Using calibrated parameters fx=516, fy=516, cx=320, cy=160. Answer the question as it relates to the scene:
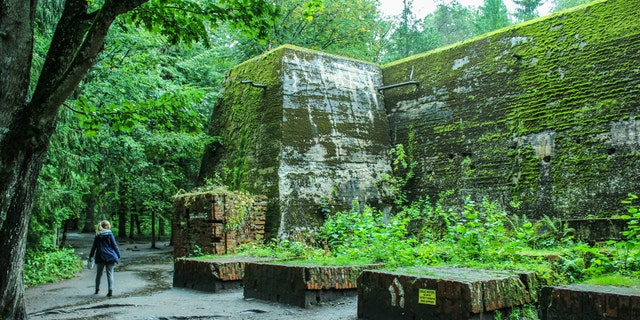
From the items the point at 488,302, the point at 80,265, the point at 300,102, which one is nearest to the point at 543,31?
the point at 300,102

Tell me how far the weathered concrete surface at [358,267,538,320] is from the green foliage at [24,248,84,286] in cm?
925

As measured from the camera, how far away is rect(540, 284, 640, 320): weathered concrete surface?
3479mm

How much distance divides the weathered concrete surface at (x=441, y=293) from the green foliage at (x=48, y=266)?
925cm

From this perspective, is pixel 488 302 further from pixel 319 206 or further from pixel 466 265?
pixel 319 206

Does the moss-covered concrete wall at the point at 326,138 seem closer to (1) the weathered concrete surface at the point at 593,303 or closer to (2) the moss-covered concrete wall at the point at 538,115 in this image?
(2) the moss-covered concrete wall at the point at 538,115

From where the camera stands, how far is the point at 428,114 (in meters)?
14.1

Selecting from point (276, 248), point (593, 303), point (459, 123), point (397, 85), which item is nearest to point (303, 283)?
point (593, 303)

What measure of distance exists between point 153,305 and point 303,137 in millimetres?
6577

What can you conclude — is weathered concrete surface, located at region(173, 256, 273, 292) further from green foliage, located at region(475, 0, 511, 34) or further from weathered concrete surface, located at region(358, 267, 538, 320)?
green foliage, located at region(475, 0, 511, 34)

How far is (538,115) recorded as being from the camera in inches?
467

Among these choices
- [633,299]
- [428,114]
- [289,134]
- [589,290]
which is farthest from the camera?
[428,114]

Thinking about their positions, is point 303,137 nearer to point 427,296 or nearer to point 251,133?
point 251,133

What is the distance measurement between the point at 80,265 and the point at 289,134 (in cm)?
741

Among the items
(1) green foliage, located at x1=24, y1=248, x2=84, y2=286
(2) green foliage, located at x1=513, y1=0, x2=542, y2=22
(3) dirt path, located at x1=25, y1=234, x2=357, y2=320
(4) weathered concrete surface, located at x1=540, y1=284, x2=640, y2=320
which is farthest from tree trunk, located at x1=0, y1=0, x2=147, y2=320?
(2) green foliage, located at x1=513, y1=0, x2=542, y2=22
